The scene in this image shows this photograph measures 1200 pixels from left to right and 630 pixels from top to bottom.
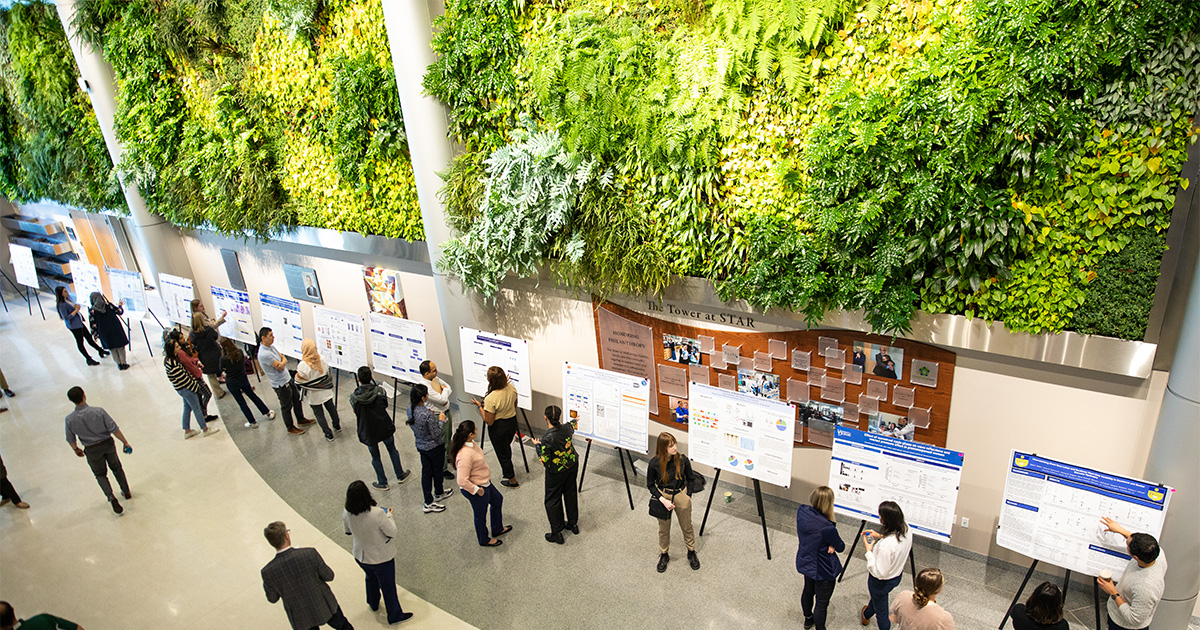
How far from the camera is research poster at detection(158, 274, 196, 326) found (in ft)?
35.9

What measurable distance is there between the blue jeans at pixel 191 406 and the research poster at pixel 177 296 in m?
2.74

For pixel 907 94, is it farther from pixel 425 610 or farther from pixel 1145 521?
pixel 425 610


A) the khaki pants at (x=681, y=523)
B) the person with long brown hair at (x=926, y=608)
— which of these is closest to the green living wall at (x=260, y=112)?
the khaki pants at (x=681, y=523)

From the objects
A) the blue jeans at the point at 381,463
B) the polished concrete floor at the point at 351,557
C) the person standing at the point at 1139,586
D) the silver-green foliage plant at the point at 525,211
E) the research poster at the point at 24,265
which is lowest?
the polished concrete floor at the point at 351,557

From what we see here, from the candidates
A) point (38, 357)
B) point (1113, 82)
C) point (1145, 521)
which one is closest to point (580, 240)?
point (1113, 82)

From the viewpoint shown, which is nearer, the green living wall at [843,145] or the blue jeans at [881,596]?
the green living wall at [843,145]

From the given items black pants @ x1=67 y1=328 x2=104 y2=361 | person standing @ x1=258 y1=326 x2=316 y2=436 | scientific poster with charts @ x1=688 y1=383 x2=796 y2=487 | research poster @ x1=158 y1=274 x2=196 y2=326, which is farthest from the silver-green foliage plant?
black pants @ x1=67 y1=328 x2=104 y2=361

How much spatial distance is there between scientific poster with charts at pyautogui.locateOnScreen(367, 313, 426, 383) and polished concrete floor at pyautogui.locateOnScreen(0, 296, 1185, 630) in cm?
94

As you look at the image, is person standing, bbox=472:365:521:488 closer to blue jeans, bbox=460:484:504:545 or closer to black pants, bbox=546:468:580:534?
blue jeans, bbox=460:484:504:545

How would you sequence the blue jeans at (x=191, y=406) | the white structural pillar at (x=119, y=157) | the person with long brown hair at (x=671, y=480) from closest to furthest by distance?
the person with long brown hair at (x=671, y=480), the blue jeans at (x=191, y=406), the white structural pillar at (x=119, y=157)

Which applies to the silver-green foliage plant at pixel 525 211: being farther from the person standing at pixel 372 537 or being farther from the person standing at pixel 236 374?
A: the person standing at pixel 236 374

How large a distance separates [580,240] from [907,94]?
10.1 ft

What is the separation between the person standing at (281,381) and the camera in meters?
8.08

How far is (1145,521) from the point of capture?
436cm
